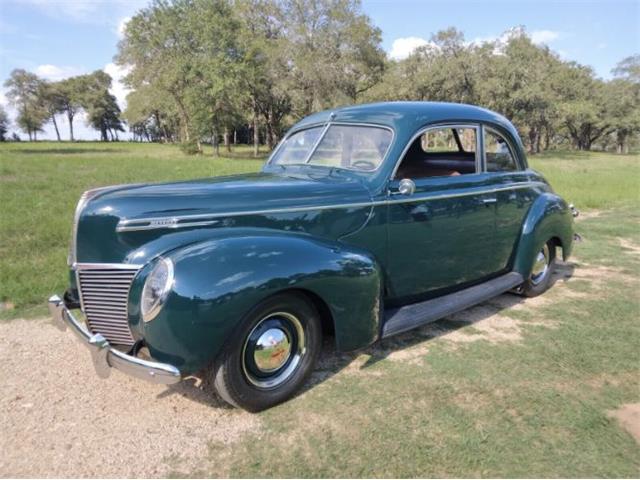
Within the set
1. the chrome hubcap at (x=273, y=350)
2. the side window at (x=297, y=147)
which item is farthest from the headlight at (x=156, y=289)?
the side window at (x=297, y=147)

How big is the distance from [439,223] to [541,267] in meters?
1.95

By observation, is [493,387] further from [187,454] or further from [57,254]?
[57,254]

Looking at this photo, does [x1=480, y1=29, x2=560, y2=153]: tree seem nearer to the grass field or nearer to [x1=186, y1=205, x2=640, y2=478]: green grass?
the grass field

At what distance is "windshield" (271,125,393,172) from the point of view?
3.69m

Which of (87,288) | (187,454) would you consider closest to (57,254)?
(87,288)

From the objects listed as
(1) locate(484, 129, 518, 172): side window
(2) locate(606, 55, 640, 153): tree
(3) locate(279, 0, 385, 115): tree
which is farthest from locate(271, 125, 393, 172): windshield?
(2) locate(606, 55, 640, 153): tree

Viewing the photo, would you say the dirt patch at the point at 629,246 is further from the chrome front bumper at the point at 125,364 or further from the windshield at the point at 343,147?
the chrome front bumper at the point at 125,364

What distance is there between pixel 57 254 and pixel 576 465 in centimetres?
606

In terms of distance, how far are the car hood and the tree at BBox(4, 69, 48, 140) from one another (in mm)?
76122

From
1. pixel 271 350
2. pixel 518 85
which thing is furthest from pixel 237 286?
pixel 518 85

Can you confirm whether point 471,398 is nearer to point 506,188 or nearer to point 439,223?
point 439,223

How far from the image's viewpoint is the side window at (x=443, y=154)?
429 centimetres

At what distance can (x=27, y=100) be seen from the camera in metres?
68.9

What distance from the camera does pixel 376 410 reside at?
9.46ft
